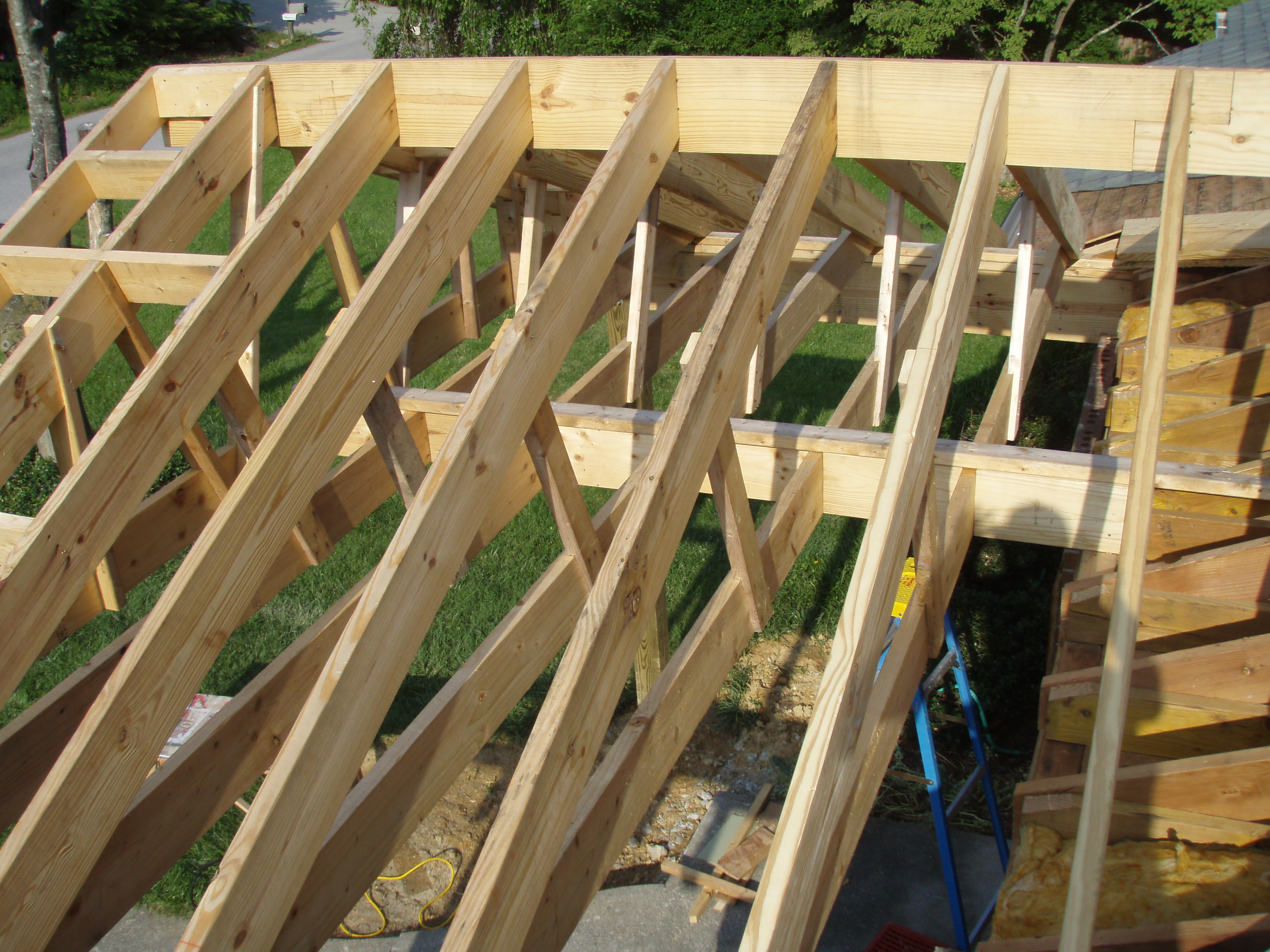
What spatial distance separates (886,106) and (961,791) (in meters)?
3.65

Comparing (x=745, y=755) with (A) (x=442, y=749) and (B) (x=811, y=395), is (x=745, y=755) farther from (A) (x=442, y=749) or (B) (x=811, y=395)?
(B) (x=811, y=395)

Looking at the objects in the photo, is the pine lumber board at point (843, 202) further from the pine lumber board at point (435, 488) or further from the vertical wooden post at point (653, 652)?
the vertical wooden post at point (653, 652)

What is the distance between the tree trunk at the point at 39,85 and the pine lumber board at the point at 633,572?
8.05m

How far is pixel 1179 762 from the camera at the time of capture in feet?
8.18

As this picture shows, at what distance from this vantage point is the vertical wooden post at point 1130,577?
1684 millimetres

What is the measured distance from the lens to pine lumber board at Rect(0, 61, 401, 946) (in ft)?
6.53

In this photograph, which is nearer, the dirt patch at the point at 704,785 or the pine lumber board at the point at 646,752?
the pine lumber board at the point at 646,752

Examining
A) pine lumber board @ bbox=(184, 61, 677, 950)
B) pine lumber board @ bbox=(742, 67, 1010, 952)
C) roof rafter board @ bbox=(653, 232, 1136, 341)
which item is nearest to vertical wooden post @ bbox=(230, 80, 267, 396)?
pine lumber board @ bbox=(184, 61, 677, 950)

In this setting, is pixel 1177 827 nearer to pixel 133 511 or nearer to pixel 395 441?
pixel 395 441

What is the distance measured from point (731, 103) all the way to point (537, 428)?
4.46ft

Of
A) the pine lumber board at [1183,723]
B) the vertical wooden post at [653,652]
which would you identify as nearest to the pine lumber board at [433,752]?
the pine lumber board at [1183,723]

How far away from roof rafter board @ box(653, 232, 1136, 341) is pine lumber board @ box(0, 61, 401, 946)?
125 inches

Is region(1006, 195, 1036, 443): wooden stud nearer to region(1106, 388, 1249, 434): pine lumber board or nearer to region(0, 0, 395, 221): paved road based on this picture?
region(1106, 388, 1249, 434): pine lumber board

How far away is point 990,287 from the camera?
19.1 ft
